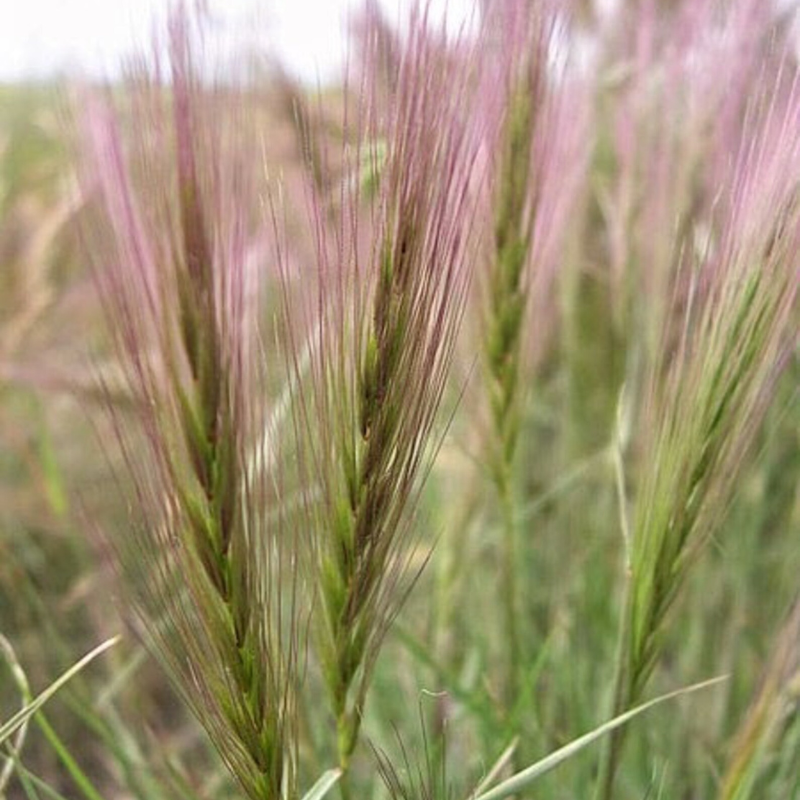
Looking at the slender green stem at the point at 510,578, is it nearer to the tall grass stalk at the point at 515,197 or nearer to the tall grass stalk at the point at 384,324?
the tall grass stalk at the point at 515,197

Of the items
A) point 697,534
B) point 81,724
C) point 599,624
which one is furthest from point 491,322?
point 81,724

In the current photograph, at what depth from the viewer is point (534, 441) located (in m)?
1.53

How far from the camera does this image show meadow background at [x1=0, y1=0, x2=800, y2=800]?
1.65ft

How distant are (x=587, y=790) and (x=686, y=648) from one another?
0.26 metres

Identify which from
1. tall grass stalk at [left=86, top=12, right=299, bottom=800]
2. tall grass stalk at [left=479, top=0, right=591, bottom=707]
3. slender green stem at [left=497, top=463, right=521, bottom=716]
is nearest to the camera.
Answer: tall grass stalk at [left=86, top=12, right=299, bottom=800]

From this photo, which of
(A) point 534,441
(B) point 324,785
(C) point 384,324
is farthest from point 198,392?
(A) point 534,441

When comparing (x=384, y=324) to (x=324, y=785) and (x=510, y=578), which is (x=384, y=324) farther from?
(x=510, y=578)

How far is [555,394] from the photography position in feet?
5.04

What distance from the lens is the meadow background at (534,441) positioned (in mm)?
504

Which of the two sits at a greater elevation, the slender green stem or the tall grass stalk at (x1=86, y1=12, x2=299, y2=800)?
the tall grass stalk at (x1=86, y1=12, x2=299, y2=800)

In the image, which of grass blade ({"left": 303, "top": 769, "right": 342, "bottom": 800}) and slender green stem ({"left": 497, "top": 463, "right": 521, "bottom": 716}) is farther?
slender green stem ({"left": 497, "top": 463, "right": 521, "bottom": 716})

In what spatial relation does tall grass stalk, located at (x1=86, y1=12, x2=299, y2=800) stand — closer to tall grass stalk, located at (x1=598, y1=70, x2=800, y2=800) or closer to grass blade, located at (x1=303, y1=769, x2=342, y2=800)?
grass blade, located at (x1=303, y1=769, x2=342, y2=800)

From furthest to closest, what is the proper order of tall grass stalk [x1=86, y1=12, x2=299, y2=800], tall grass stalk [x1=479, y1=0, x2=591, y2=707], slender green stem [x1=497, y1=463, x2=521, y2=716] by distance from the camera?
slender green stem [x1=497, y1=463, x2=521, y2=716], tall grass stalk [x1=479, y1=0, x2=591, y2=707], tall grass stalk [x1=86, y1=12, x2=299, y2=800]

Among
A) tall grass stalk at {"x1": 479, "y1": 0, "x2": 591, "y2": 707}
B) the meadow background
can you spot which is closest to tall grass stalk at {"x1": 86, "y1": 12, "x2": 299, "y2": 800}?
the meadow background
